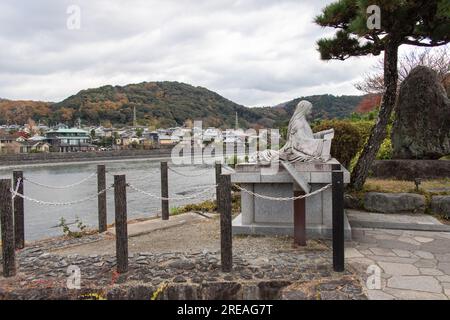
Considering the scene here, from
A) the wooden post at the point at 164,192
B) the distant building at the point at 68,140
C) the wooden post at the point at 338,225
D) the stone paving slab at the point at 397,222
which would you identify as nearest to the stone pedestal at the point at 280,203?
the stone paving slab at the point at 397,222

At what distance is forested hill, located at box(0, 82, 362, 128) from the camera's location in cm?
7212

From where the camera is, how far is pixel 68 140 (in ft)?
170

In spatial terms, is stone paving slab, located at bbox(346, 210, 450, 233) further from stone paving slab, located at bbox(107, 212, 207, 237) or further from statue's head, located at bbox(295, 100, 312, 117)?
stone paving slab, located at bbox(107, 212, 207, 237)

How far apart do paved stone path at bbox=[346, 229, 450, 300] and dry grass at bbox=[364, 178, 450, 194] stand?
150 cm

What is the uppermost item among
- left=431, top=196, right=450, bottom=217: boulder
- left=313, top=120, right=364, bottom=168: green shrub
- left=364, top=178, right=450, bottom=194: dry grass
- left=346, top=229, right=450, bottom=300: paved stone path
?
left=313, top=120, right=364, bottom=168: green shrub

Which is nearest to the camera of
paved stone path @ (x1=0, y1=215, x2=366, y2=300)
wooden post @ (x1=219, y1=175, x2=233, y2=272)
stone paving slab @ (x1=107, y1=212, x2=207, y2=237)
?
paved stone path @ (x1=0, y1=215, x2=366, y2=300)

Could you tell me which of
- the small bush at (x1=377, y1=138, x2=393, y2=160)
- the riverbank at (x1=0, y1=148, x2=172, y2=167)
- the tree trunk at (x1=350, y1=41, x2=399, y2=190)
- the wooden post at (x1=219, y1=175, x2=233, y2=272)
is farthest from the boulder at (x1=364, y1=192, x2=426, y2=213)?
the riverbank at (x1=0, y1=148, x2=172, y2=167)

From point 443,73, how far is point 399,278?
853 inches

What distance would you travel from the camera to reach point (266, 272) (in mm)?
4098

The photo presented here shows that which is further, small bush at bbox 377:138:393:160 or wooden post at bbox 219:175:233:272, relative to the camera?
small bush at bbox 377:138:393:160

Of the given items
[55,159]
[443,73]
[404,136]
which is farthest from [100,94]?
[404,136]

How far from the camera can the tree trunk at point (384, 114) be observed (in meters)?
6.93

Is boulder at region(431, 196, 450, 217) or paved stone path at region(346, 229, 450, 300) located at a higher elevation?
boulder at region(431, 196, 450, 217)
